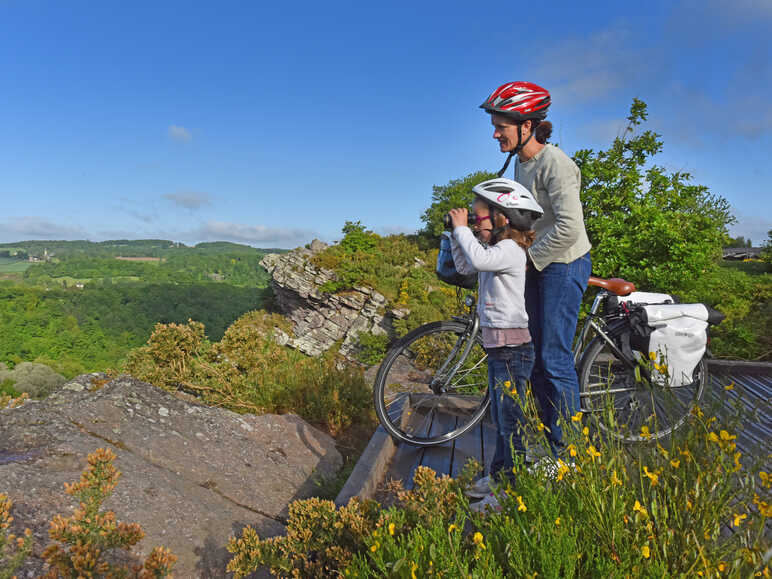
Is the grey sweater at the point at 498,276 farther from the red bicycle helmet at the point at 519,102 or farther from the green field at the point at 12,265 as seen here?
the green field at the point at 12,265

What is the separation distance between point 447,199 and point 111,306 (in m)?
60.4

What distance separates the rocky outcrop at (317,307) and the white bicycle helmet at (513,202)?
11.0 meters

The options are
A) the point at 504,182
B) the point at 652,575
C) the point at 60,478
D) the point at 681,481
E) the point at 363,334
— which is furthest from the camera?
the point at 363,334

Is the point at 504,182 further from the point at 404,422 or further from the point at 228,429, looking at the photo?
the point at 228,429

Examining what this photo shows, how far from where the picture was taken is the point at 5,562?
1.57m

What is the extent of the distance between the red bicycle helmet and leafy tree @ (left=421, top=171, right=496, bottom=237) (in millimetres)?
16507

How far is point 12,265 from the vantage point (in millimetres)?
113500

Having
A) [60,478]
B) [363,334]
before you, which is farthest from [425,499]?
[363,334]

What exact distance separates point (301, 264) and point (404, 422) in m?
14.2

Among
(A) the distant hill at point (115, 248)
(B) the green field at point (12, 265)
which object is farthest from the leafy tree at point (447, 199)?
(B) the green field at point (12, 265)

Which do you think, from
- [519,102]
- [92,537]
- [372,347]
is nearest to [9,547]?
[92,537]

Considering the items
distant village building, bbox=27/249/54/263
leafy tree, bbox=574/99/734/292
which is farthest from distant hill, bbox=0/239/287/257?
leafy tree, bbox=574/99/734/292

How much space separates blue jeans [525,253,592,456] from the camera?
2.54m

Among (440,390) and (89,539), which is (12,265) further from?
(89,539)
